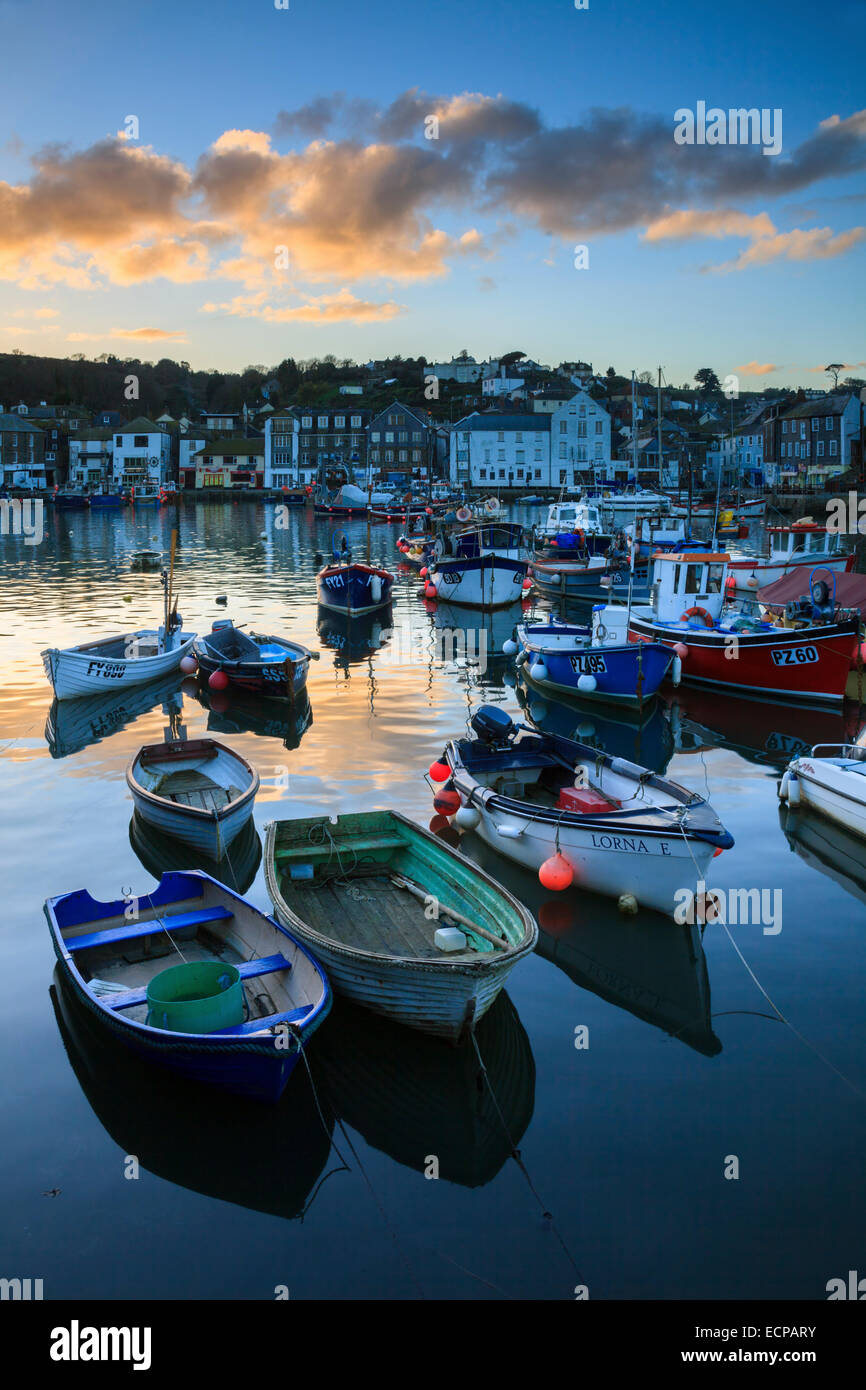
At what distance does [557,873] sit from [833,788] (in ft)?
17.9

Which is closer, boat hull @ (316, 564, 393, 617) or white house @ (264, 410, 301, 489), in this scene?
boat hull @ (316, 564, 393, 617)

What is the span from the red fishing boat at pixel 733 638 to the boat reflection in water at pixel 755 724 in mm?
406

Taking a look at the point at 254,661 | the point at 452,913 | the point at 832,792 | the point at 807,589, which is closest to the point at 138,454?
the point at 254,661

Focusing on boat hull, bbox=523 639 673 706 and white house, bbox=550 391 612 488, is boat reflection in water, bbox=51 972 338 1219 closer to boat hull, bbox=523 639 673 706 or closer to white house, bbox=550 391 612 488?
boat hull, bbox=523 639 673 706

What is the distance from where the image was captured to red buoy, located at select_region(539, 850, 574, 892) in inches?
496

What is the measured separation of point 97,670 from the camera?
79.3ft

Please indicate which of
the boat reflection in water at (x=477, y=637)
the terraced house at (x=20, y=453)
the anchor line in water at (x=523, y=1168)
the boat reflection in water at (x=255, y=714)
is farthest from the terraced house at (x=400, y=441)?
the anchor line in water at (x=523, y=1168)

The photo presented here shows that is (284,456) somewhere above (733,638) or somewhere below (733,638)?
above

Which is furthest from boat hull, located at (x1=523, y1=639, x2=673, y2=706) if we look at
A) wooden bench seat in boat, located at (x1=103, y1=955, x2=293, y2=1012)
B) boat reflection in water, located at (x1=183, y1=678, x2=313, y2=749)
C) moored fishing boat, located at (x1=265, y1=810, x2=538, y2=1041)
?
wooden bench seat in boat, located at (x1=103, y1=955, x2=293, y2=1012)

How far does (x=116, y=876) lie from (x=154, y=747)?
3261 millimetres

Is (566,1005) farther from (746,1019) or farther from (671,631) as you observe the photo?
(671,631)

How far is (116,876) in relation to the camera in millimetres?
13852

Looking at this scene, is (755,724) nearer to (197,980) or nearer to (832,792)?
(832,792)

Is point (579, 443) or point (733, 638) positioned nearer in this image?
point (733, 638)
